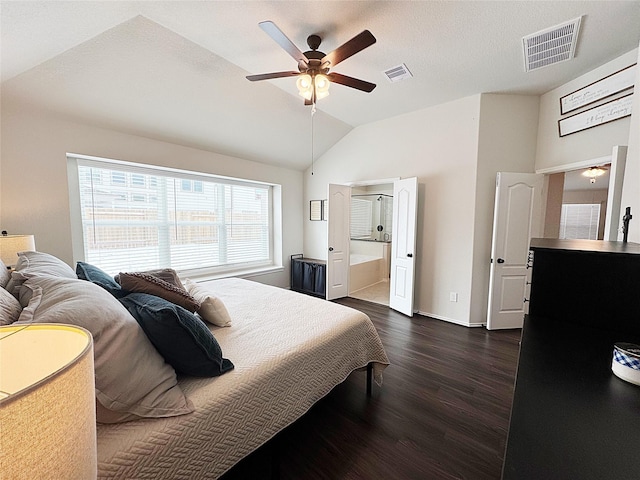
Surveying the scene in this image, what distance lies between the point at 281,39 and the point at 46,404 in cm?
210

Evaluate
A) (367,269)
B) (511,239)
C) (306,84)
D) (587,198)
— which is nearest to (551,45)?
(511,239)

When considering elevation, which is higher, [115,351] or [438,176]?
[438,176]

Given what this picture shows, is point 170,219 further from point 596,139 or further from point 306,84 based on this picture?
point 596,139

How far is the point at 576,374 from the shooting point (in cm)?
95

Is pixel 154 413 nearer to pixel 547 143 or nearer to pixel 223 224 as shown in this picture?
pixel 223 224

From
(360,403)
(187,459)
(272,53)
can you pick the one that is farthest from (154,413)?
(272,53)

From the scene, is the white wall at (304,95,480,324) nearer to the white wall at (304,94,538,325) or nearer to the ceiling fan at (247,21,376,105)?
the white wall at (304,94,538,325)

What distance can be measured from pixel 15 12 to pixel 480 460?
12.7ft

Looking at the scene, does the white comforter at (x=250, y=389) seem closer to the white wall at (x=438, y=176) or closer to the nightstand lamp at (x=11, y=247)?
the nightstand lamp at (x=11, y=247)

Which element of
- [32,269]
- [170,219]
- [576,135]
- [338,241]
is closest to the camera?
[32,269]

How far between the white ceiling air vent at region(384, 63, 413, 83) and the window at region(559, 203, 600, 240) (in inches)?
259

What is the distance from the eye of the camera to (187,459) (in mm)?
1009

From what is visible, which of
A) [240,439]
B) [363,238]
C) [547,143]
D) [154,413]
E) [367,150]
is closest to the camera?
[154,413]

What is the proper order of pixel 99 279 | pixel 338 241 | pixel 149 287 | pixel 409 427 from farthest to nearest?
pixel 338 241, pixel 409 427, pixel 99 279, pixel 149 287
